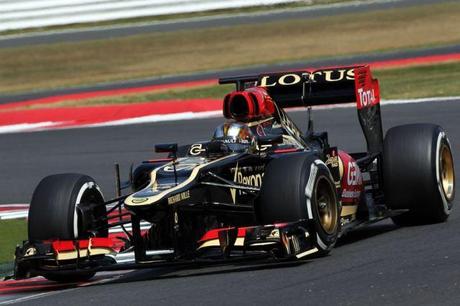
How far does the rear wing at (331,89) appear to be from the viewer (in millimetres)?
11594

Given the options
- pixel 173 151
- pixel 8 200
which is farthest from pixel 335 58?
pixel 173 151

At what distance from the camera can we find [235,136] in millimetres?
10109

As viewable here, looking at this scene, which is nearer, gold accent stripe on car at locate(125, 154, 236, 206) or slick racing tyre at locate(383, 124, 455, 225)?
gold accent stripe on car at locate(125, 154, 236, 206)

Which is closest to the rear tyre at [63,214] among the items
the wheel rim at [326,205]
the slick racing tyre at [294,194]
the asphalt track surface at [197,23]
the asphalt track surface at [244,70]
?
the slick racing tyre at [294,194]

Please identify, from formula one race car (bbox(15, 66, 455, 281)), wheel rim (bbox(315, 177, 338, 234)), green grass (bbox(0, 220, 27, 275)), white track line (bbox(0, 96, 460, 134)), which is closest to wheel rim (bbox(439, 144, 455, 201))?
formula one race car (bbox(15, 66, 455, 281))

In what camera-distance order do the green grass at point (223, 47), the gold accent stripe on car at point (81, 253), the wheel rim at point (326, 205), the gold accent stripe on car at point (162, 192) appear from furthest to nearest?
1. the green grass at point (223, 47)
2. the wheel rim at point (326, 205)
3. the gold accent stripe on car at point (81, 253)
4. the gold accent stripe on car at point (162, 192)

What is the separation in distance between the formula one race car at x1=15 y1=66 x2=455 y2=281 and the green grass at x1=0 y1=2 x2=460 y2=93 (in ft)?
62.7

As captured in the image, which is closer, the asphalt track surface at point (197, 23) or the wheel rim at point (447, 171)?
the wheel rim at point (447, 171)

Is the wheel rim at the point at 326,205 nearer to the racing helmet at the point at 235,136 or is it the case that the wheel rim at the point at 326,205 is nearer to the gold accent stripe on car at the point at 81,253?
the racing helmet at the point at 235,136

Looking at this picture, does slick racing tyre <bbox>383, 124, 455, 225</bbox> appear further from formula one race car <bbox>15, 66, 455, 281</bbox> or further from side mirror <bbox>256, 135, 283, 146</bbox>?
side mirror <bbox>256, 135, 283, 146</bbox>

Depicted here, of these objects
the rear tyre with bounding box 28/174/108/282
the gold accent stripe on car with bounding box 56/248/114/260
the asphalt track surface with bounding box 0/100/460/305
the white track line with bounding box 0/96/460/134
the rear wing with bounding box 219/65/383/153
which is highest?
the rear wing with bounding box 219/65/383/153

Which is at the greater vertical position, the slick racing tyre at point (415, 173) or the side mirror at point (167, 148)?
the side mirror at point (167, 148)

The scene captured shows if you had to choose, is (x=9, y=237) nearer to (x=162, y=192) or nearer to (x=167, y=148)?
(x=167, y=148)

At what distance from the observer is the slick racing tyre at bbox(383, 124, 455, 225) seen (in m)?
10.6
